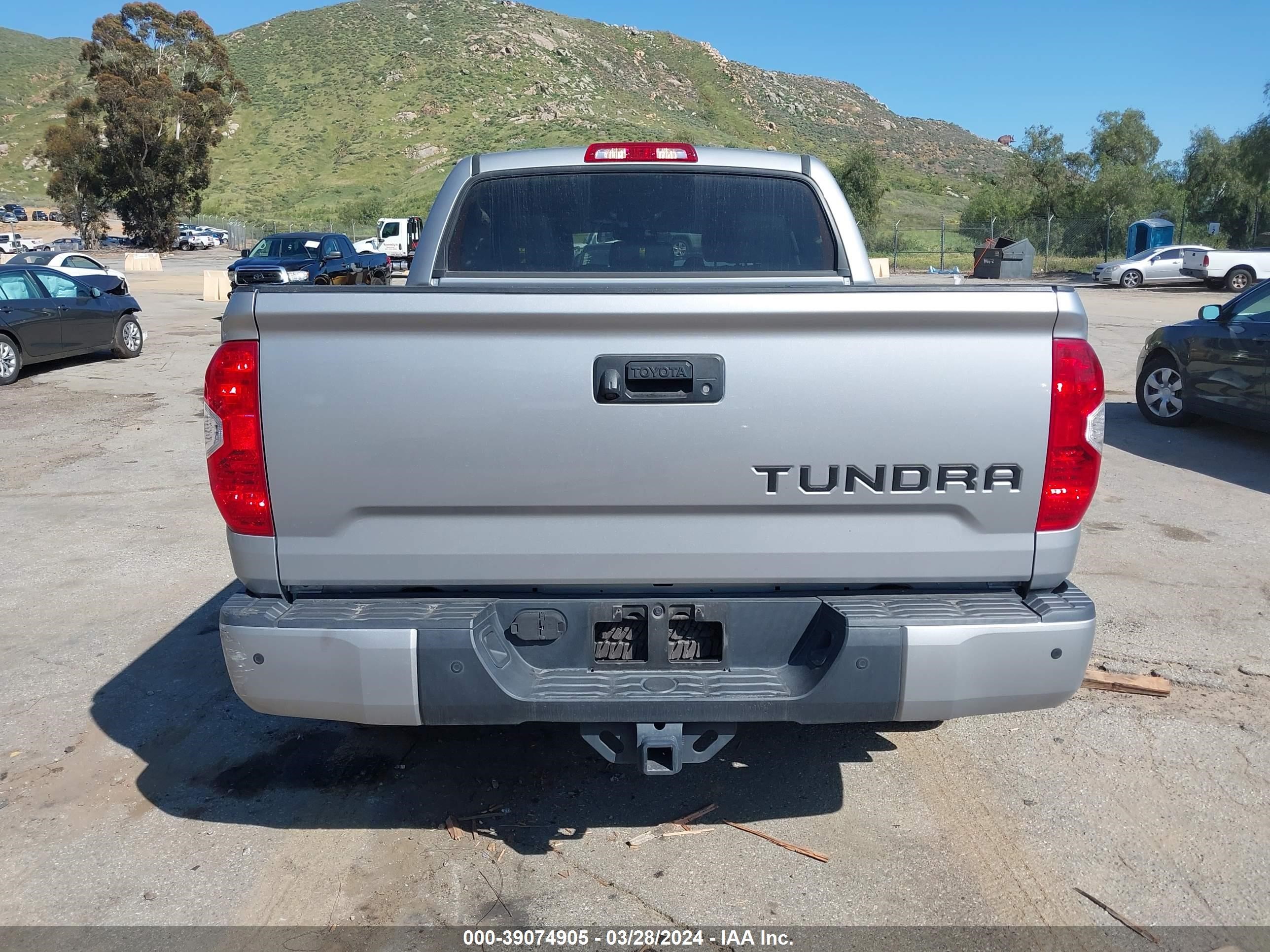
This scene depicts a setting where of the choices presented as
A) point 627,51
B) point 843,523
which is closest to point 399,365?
point 843,523

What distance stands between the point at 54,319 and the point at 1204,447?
14.5 meters

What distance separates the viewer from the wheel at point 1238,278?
30172 millimetres

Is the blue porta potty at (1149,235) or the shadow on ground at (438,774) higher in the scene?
the blue porta potty at (1149,235)

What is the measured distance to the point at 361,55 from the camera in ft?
308

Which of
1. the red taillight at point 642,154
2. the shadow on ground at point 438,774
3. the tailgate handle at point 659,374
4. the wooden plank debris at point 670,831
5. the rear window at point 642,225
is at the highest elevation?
the red taillight at point 642,154

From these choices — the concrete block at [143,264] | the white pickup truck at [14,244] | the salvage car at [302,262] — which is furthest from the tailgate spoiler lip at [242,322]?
the white pickup truck at [14,244]

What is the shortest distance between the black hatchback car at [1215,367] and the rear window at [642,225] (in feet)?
21.4

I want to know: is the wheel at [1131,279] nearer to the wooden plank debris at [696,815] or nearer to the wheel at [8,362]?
the wheel at [8,362]

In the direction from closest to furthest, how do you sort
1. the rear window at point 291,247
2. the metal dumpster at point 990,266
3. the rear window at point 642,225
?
the rear window at point 642,225, the metal dumpster at point 990,266, the rear window at point 291,247

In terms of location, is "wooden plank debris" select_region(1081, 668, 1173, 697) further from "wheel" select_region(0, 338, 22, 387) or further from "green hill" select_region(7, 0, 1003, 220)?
"green hill" select_region(7, 0, 1003, 220)

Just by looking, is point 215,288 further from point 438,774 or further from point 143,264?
point 438,774

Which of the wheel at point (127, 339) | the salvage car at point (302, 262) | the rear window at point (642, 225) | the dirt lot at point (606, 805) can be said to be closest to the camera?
the dirt lot at point (606, 805)

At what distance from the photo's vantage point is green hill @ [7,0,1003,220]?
75938mm

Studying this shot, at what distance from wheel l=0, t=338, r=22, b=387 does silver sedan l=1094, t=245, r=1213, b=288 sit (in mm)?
32428
